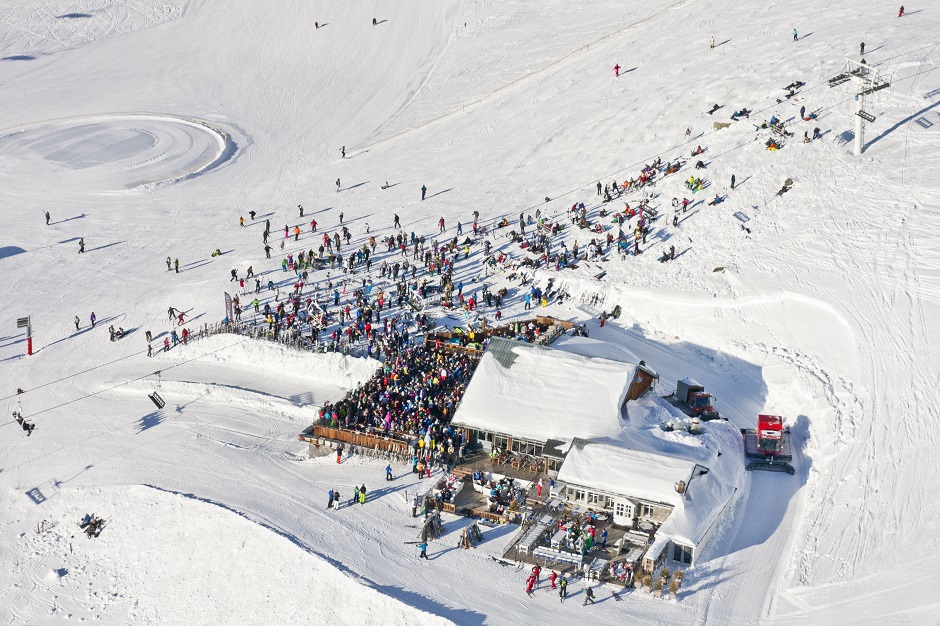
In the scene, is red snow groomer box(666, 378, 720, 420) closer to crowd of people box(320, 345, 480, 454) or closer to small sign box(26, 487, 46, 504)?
crowd of people box(320, 345, 480, 454)

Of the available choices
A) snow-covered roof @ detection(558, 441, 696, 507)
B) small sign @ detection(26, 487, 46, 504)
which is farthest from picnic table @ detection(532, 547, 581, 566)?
small sign @ detection(26, 487, 46, 504)

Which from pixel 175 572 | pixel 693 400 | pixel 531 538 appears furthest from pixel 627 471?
pixel 175 572

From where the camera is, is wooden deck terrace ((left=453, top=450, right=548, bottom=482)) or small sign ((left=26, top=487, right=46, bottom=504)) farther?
small sign ((left=26, top=487, right=46, bottom=504))

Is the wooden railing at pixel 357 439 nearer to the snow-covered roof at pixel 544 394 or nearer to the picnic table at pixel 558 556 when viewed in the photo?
the snow-covered roof at pixel 544 394

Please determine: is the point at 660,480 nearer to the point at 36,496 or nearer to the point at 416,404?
the point at 416,404

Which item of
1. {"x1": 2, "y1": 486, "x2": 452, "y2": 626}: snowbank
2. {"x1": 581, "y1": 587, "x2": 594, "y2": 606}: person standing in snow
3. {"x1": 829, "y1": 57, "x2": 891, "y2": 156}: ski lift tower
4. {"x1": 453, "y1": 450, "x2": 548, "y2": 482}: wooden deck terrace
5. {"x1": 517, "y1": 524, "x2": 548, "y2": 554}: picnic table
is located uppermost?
{"x1": 829, "y1": 57, "x2": 891, "y2": 156}: ski lift tower

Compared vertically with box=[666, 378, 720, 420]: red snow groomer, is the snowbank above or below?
below

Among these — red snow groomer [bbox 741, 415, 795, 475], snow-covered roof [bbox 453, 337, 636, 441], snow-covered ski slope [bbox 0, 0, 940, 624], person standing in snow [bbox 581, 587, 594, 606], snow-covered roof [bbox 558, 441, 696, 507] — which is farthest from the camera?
snow-covered roof [bbox 453, 337, 636, 441]
